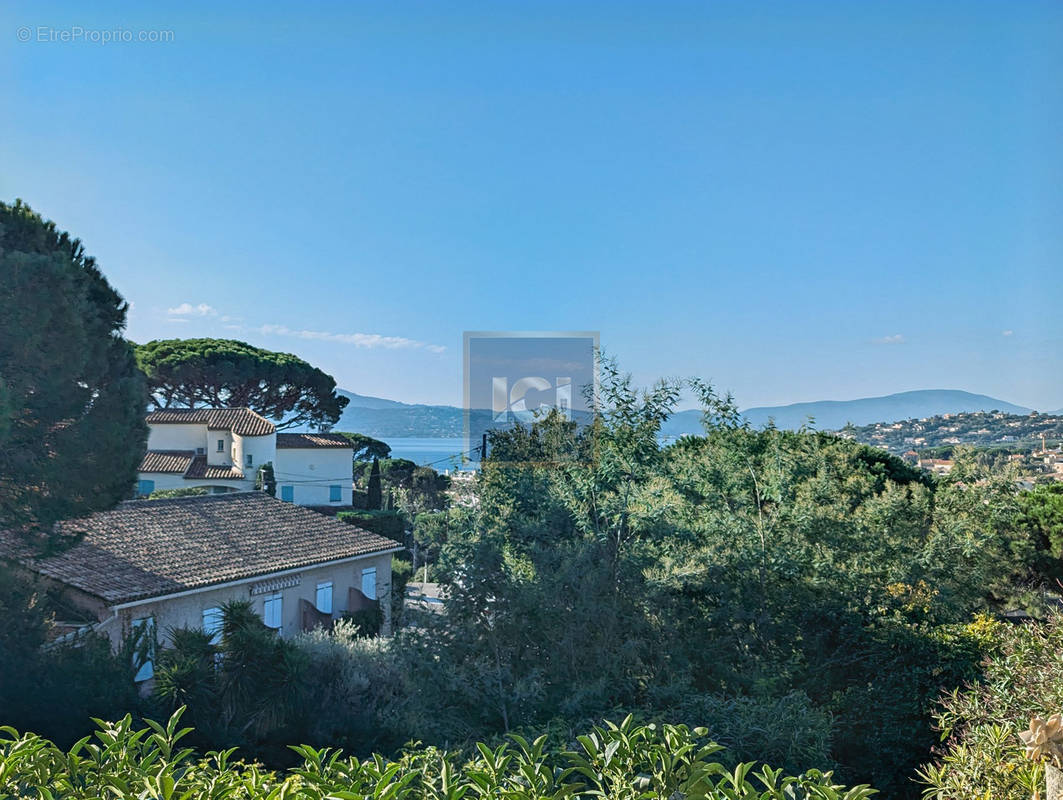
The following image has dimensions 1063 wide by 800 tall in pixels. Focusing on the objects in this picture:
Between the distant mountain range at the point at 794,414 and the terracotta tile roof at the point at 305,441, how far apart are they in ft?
12.0

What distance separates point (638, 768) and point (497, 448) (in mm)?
5458

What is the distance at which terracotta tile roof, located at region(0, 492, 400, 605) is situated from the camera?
10852mm

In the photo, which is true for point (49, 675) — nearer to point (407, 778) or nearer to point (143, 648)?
point (143, 648)

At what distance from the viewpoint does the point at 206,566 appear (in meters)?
12.8

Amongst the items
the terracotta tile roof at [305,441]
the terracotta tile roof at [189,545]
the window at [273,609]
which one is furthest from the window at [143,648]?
the terracotta tile roof at [305,441]

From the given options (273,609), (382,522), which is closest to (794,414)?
(273,609)

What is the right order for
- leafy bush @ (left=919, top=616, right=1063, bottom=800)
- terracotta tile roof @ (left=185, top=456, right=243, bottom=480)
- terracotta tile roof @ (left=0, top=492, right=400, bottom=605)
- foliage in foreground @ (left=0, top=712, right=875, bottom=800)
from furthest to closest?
terracotta tile roof @ (left=185, top=456, right=243, bottom=480) < terracotta tile roof @ (left=0, top=492, right=400, bottom=605) < leafy bush @ (left=919, top=616, right=1063, bottom=800) < foliage in foreground @ (left=0, top=712, right=875, bottom=800)

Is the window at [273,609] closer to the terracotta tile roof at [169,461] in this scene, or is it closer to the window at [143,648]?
the window at [143,648]

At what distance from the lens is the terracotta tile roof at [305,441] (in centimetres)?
3095

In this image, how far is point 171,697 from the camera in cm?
698

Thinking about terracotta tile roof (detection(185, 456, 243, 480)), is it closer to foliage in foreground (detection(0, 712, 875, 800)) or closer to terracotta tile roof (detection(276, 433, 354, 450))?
terracotta tile roof (detection(276, 433, 354, 450))

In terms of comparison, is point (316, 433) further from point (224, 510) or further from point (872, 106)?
point (872, 106)

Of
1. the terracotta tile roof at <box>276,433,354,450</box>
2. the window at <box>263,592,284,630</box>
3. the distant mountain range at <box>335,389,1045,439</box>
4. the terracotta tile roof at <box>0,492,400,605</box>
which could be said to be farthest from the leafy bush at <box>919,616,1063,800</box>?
the terracotta tile roof at <box>276,433,354,450</box>

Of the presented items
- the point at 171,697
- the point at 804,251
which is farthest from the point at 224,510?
the point at 804,251
